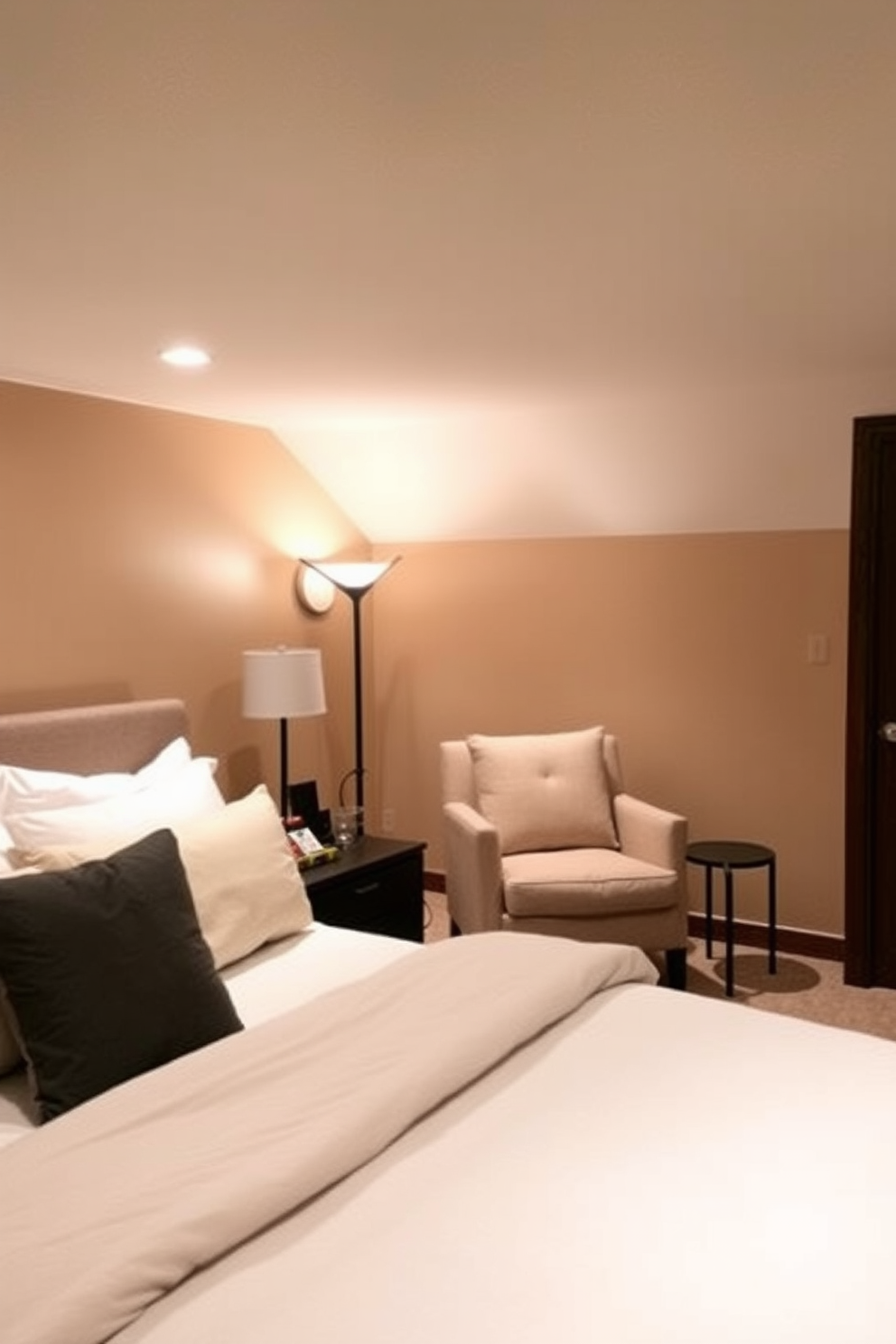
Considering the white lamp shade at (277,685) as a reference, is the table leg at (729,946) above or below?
below

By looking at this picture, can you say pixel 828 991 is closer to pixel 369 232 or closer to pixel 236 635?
pixel 236 635

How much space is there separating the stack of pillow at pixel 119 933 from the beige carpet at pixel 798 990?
1913mm

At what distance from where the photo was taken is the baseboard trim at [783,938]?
4.19 m

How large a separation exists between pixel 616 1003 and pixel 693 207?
1.57 metres

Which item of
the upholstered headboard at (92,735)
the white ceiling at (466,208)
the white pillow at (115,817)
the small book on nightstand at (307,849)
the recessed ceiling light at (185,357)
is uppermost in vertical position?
the recessed ceiling light at (185,357)

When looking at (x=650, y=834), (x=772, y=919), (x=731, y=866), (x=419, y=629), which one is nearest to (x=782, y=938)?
(x=772, y=919)

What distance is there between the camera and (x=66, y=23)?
1.26 metres

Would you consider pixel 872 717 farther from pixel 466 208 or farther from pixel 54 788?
pixel 54 788

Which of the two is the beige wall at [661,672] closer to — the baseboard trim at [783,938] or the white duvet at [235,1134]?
the baseboard trim at [783,938]

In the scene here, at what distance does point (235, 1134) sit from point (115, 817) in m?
1.35

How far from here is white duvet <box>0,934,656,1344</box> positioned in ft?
4.29

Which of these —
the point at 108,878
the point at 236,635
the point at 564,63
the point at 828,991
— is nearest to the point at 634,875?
the point at 828,991

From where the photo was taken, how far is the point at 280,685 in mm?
3846

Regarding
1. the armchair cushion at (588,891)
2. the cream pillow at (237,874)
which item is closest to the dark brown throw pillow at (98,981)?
the cream pillow at (237,874)
